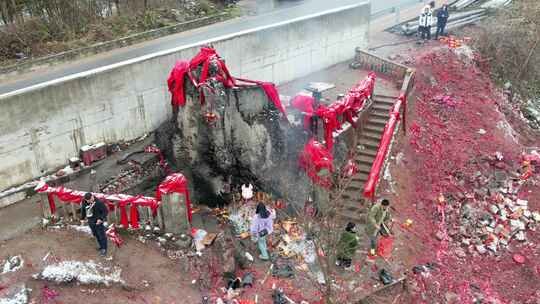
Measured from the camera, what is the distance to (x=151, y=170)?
42.8 ft

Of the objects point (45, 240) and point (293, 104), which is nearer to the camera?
point (45, 240)

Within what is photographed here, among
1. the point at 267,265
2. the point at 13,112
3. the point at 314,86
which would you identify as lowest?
the point at 267,265

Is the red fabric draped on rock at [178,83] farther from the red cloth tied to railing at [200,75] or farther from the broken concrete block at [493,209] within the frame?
the broken concrete block at [493,209]

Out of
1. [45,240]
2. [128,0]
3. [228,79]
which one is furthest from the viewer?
[128,0]

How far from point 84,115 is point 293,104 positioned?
17.7ft

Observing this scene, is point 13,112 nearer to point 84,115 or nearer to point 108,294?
point 84,115

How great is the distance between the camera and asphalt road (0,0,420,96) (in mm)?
16070

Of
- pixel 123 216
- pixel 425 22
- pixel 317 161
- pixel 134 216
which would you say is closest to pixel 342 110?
pixel 317 161

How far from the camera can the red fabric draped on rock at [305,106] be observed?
13062mm

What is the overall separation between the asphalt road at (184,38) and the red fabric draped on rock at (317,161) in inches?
337

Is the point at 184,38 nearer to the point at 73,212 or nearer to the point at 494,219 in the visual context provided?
the point at 73,212

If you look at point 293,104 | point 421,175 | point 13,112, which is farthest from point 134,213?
point 421,175

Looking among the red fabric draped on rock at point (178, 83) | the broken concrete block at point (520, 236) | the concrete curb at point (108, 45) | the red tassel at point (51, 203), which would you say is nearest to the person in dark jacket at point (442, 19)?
the concrete curb at point (108, 45)

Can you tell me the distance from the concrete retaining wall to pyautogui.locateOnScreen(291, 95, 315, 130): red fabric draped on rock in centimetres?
251
